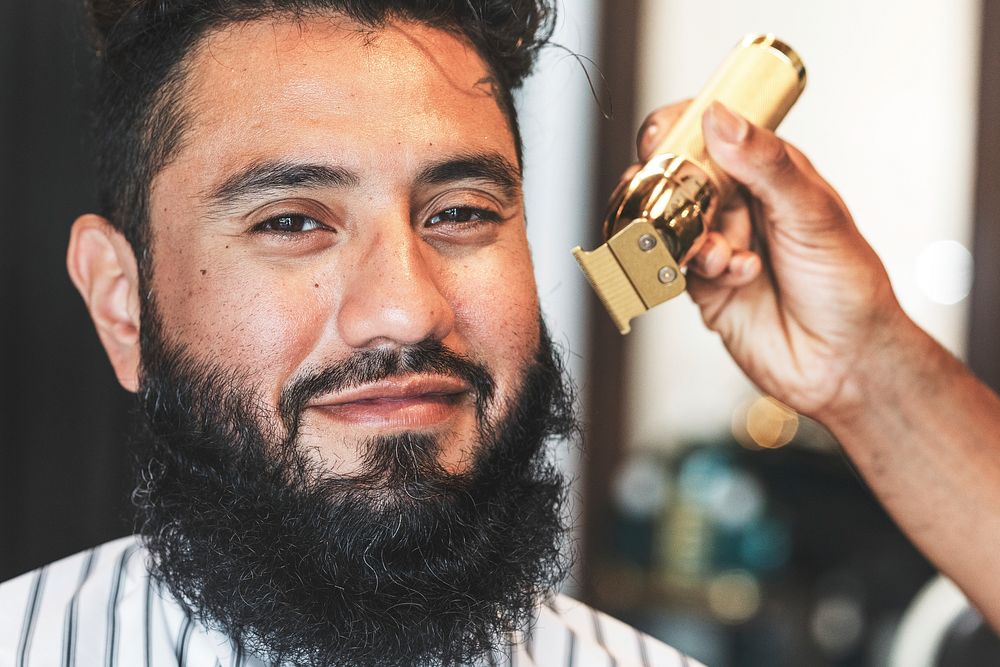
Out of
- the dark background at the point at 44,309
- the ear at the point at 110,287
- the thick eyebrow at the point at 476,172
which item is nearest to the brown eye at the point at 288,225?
the thick eyebrow at the point at 476,172

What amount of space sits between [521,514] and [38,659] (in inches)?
19.7

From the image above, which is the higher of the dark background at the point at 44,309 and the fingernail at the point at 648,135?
the fingernail at the point at 648,135

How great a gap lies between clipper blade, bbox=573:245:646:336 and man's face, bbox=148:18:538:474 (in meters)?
0.10

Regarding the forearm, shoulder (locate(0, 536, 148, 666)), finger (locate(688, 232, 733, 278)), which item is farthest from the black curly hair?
the forearm

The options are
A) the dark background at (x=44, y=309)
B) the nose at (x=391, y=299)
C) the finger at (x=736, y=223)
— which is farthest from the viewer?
the dark background at (x=44, y=309)

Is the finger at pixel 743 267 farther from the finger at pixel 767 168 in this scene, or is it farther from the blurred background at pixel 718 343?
the blurred background at pixel 718 343

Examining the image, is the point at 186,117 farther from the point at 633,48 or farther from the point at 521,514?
the point at 633,48

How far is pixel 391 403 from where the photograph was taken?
1071mm

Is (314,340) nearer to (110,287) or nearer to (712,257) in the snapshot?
(110,287)

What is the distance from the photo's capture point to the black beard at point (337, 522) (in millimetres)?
1083

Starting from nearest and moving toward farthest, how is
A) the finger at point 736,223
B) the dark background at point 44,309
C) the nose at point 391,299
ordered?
the nose at point 391,299 < the finger at point 736,223 < the dark background at point 44,309

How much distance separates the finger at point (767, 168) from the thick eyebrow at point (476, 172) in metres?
0.20

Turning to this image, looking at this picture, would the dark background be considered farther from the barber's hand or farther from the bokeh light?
the bokeh light

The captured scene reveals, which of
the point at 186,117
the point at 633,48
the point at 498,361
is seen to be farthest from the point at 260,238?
the point at 633,48
